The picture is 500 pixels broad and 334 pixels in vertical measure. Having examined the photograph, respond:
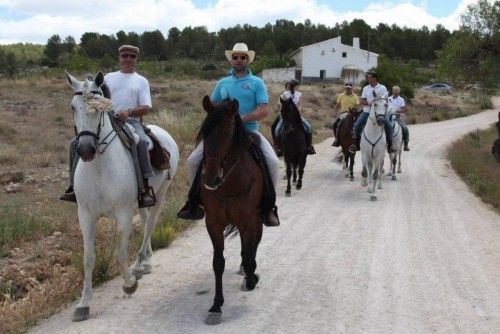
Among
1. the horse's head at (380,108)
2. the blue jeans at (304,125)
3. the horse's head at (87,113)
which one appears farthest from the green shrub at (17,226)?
the horse's head at (380,108)

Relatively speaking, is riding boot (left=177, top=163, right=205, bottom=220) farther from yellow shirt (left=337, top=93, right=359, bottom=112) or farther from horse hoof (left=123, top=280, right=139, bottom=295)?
yellow shirt (left=337, top=93, right=359, bottom=112)

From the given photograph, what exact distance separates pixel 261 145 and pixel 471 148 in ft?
69.5

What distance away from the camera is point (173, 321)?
5.61 metres

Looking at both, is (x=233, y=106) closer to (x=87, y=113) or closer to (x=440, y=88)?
(x=87, y=113)

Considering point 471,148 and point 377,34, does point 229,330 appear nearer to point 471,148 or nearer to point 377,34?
point 471,148

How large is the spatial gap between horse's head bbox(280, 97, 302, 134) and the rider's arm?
7.05 metres

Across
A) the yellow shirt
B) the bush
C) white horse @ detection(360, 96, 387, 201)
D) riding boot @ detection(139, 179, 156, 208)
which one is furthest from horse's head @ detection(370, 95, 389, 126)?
the bush

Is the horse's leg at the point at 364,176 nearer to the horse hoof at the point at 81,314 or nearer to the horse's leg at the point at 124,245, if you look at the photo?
the horse's leg at the point at 124,245

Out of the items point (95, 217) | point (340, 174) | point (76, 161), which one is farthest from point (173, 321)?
point (340, 174)

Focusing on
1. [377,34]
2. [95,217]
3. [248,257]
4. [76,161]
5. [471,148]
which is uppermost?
[377,34]

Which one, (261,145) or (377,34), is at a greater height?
(377,34)

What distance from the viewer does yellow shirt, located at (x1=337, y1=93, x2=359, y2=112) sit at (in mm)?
16203

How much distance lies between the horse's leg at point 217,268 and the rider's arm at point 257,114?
1.17m

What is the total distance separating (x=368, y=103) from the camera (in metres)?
13.1
